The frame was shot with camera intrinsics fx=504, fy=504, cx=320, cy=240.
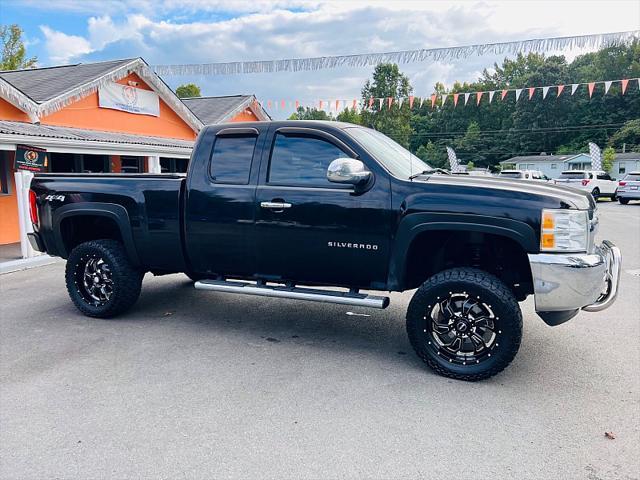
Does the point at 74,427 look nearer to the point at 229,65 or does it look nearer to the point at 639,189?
the point at 229,65

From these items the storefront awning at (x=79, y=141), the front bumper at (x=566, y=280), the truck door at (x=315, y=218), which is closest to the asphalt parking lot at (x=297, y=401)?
the front bumper at (x=566, y=280)

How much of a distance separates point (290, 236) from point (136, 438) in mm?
2085

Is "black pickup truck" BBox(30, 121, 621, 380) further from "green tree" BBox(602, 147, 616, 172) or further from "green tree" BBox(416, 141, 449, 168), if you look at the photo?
"green tree" BBox(416, 141, 449, 168)

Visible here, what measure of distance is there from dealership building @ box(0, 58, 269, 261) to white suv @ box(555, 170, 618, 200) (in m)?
20.3

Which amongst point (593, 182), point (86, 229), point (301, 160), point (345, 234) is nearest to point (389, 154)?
point (301, 160)

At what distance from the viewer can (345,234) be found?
4316 mm

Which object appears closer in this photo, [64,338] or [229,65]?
[64,338]

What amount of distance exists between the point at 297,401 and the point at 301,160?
215cm

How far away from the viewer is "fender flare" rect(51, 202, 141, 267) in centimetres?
520

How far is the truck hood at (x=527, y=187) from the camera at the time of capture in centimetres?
375

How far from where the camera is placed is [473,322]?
393 cm

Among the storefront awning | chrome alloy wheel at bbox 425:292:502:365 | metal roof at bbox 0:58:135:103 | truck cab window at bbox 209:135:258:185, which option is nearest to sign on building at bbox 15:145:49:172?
the storefront awning

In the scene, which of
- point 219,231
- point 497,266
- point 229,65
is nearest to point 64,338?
point 219,231

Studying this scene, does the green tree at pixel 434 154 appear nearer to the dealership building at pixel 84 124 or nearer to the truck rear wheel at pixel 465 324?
the dealership building at pixel 84 124
